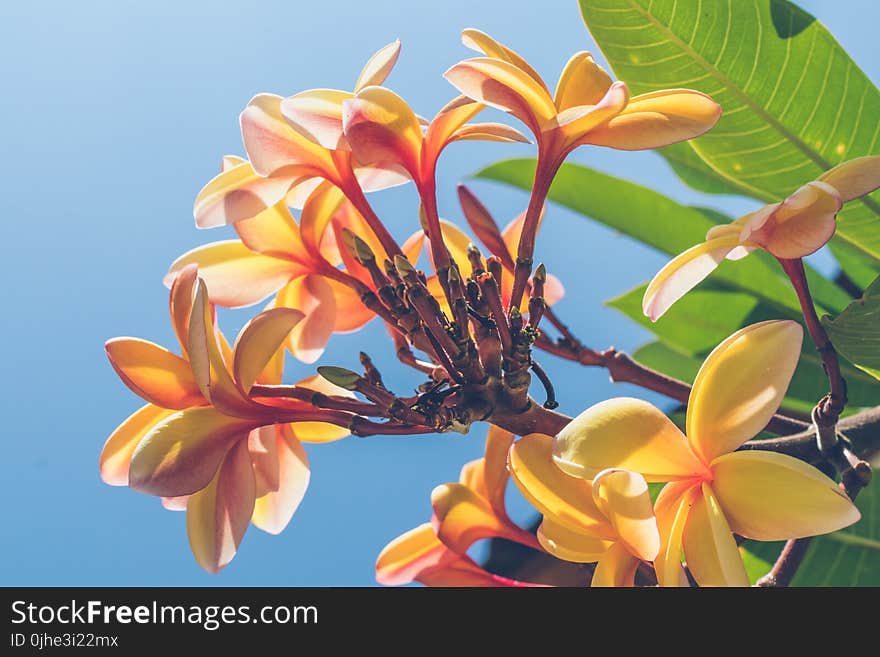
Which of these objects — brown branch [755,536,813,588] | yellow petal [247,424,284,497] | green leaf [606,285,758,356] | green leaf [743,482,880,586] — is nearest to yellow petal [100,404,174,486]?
yellow petal [247,424,284,497]

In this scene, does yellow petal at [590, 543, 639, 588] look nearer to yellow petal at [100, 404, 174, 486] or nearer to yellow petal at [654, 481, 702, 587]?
yellow petal at [654, 481, 702, 587]

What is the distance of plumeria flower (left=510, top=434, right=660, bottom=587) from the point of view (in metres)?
0.59

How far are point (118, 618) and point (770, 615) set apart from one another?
575 millimetres

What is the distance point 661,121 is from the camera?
71 cm

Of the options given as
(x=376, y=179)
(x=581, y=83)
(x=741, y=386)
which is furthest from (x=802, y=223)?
(x=376, y=179)

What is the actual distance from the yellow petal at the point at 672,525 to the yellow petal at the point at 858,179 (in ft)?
0.93

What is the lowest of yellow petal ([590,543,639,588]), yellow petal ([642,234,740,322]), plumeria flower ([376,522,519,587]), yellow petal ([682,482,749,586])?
plumeria flower ([376,522,519,587])

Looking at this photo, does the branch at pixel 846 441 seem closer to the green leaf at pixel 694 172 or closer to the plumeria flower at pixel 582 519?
the plumeria flower at pixel 582 519

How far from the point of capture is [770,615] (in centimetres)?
61

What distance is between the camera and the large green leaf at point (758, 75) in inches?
37.4

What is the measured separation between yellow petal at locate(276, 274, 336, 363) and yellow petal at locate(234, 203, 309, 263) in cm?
4

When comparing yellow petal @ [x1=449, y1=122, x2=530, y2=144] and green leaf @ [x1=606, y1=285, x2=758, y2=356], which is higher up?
yellow petal @ [x1=449, y1=122, x2=530, y2=144]

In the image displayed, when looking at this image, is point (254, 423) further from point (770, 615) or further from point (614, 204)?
point (614, 204)

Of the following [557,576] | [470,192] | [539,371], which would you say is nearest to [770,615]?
[539,371]
